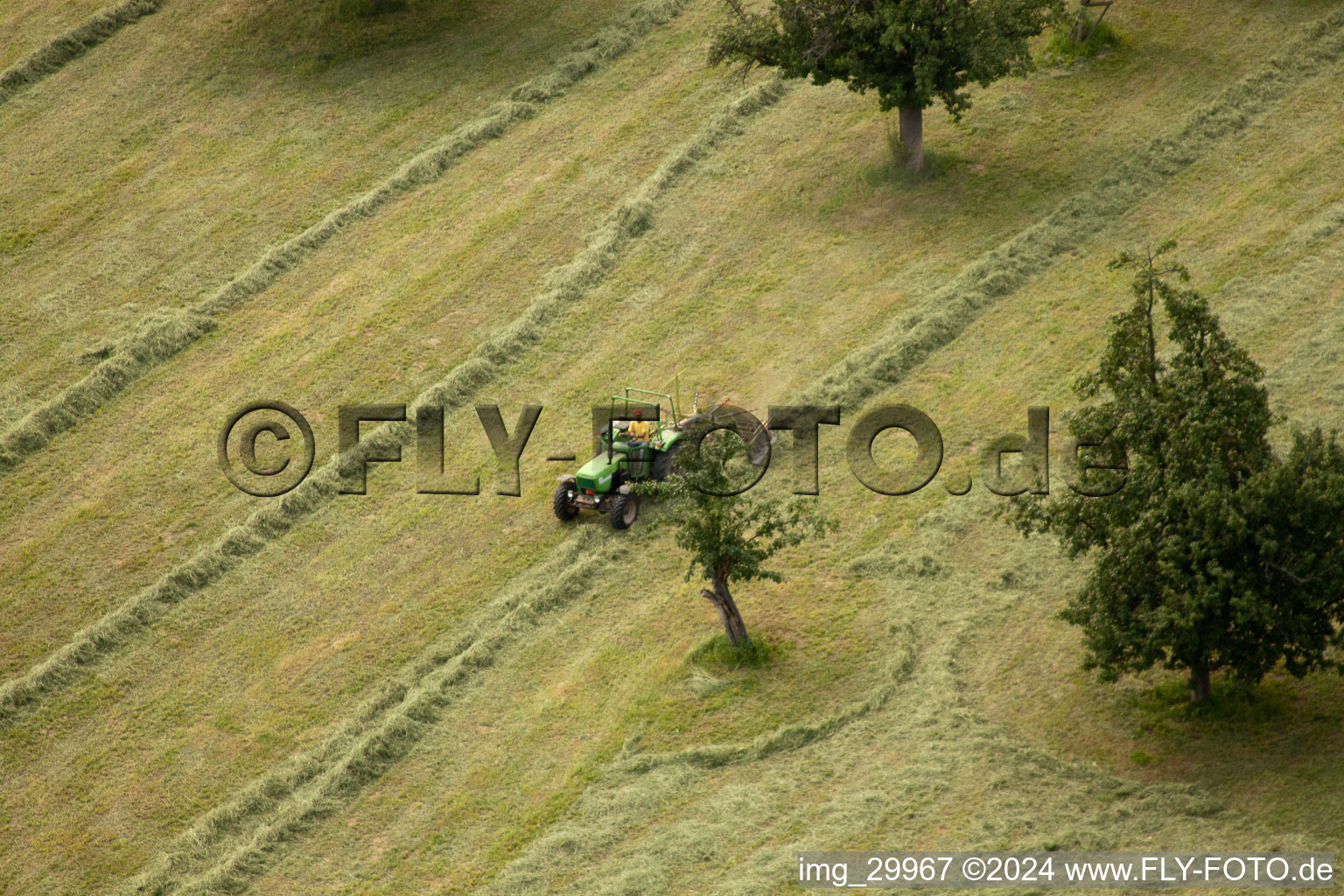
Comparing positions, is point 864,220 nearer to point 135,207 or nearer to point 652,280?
point 652,280

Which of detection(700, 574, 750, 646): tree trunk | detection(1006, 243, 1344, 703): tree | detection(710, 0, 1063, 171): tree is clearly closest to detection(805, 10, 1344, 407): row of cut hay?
detection(710, 0, 1063, 171): tree

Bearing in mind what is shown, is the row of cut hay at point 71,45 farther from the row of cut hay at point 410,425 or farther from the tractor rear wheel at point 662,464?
the tractor rear wheel at point 662,464

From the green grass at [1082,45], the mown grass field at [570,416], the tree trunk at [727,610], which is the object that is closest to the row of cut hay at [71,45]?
the mown grass field at [570,416]

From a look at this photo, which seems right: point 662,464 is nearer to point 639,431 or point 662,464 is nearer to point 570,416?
point 639,431

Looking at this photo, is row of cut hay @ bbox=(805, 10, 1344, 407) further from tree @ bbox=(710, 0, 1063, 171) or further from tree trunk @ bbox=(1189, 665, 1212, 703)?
tree trunk @ bbox=(1189, 665, 1212, 703)

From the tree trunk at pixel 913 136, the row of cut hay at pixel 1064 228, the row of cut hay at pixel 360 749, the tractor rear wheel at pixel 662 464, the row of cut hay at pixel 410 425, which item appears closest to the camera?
the row of cut hay at pixel 360 749

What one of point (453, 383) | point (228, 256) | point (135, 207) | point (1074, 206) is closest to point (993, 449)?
point (1074, 206)

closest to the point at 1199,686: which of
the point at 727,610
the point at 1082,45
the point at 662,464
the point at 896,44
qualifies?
the point at 727,610
